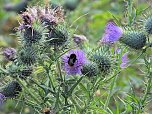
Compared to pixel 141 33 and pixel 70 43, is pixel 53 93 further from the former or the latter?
pixel 141 33

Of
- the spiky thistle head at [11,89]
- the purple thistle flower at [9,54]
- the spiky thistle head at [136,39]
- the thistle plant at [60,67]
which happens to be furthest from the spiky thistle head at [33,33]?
the spiky thistle head at [136,39]

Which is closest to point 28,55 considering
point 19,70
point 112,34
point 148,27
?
point 19,70

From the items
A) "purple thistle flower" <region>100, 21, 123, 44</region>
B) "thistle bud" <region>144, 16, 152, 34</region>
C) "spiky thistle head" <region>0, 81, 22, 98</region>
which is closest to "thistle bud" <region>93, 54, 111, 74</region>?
"purple thistle flower" <region>100, 21, 123, 44</region>

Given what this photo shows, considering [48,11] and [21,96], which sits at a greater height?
[48,11]

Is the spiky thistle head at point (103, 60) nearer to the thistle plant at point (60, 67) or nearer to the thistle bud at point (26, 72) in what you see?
the thistle plant at point (60, 67)

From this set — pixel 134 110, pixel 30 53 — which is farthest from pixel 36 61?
pixel 134 110

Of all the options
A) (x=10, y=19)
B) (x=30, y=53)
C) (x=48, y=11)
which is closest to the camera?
(x=30, y=53)

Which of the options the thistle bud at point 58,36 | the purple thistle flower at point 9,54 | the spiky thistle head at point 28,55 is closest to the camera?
the spiky thistle head at point 28,55
